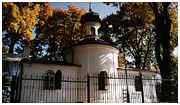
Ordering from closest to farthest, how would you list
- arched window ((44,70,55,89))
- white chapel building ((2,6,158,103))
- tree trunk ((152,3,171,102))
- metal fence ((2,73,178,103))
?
metal fence ((2,73,178,103))
white chapel building ((2,6,158,103))
arched window ((44,70,55,89))
tree trunk ((152,3,171,102))

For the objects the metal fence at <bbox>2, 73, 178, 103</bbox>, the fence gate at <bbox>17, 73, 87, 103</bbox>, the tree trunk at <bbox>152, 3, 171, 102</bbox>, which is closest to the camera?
the metal fence at <bbox>2, 73, 178, 103</bbox>

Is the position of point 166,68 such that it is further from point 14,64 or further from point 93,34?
point 14,64

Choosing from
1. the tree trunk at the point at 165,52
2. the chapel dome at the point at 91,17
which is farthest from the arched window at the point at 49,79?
the tree trunk at the point at 165,52

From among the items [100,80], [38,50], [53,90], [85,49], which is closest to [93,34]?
[85,49]

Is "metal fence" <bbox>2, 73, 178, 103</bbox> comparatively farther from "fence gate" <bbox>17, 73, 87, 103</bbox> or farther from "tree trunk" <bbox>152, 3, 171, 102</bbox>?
"tree trunk" <bbox>152, 3, 171, 102</bbox>

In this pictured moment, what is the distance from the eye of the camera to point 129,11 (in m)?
21.9

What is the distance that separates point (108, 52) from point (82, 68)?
284 cm

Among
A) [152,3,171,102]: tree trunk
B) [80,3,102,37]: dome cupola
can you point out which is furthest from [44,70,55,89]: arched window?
[152,3,171,102]: tree trunk

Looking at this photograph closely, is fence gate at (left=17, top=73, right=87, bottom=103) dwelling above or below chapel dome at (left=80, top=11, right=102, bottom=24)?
below

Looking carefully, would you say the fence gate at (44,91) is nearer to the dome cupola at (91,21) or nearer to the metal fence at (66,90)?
the metal fence at (66,90)

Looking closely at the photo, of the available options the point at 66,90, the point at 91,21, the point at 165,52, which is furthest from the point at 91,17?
the point at 66,90

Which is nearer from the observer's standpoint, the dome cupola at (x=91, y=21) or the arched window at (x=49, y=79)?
the arched window at (x=49, y=79)

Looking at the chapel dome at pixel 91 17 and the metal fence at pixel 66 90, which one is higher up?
the chapel dome at pixel 91 17

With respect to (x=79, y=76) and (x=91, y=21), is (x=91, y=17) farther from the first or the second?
(x=79, y=76)
